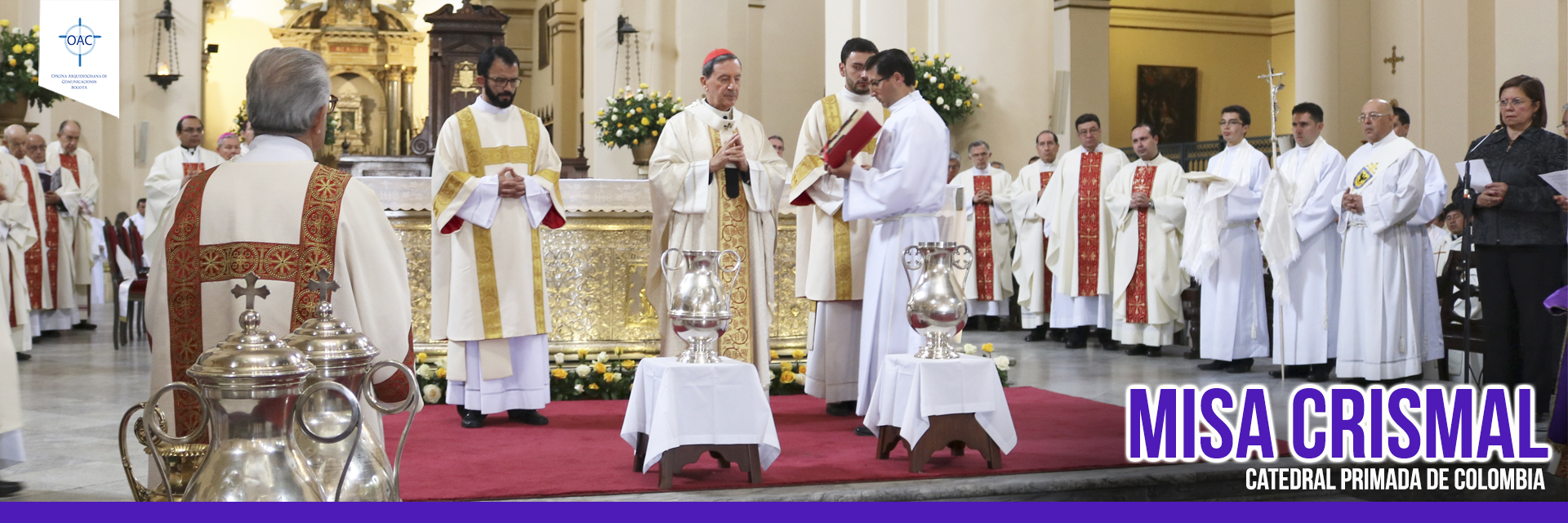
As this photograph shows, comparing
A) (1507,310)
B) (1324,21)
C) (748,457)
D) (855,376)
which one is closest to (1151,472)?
(748,457)

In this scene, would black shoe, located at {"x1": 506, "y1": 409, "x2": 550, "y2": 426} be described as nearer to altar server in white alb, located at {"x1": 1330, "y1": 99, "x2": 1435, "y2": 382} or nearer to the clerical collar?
the clerical collar

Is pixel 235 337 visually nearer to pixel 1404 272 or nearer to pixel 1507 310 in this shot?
pixel 1507 310

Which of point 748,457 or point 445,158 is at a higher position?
point 445,158

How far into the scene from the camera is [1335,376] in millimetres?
7293

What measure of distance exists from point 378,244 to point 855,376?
323 cm

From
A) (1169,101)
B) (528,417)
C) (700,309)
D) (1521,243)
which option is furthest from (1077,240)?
(1169,101)

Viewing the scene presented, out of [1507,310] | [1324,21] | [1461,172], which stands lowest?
[1507,310]

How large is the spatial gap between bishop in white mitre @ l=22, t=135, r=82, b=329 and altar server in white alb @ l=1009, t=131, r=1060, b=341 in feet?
22.6

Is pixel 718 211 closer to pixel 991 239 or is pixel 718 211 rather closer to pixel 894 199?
pixel 894 199

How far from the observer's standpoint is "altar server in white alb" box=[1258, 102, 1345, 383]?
6969mm

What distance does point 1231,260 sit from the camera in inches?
304

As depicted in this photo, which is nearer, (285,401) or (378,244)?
(285,401)

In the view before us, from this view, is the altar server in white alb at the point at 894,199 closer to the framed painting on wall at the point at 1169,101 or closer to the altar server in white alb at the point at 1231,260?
the altar server in white alb at the point at 1231,260

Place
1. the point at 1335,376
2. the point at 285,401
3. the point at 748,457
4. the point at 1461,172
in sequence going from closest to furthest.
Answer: the point at 285,401 < the point at 748,457 < the point at 1461,172 < the point at 1335,376
